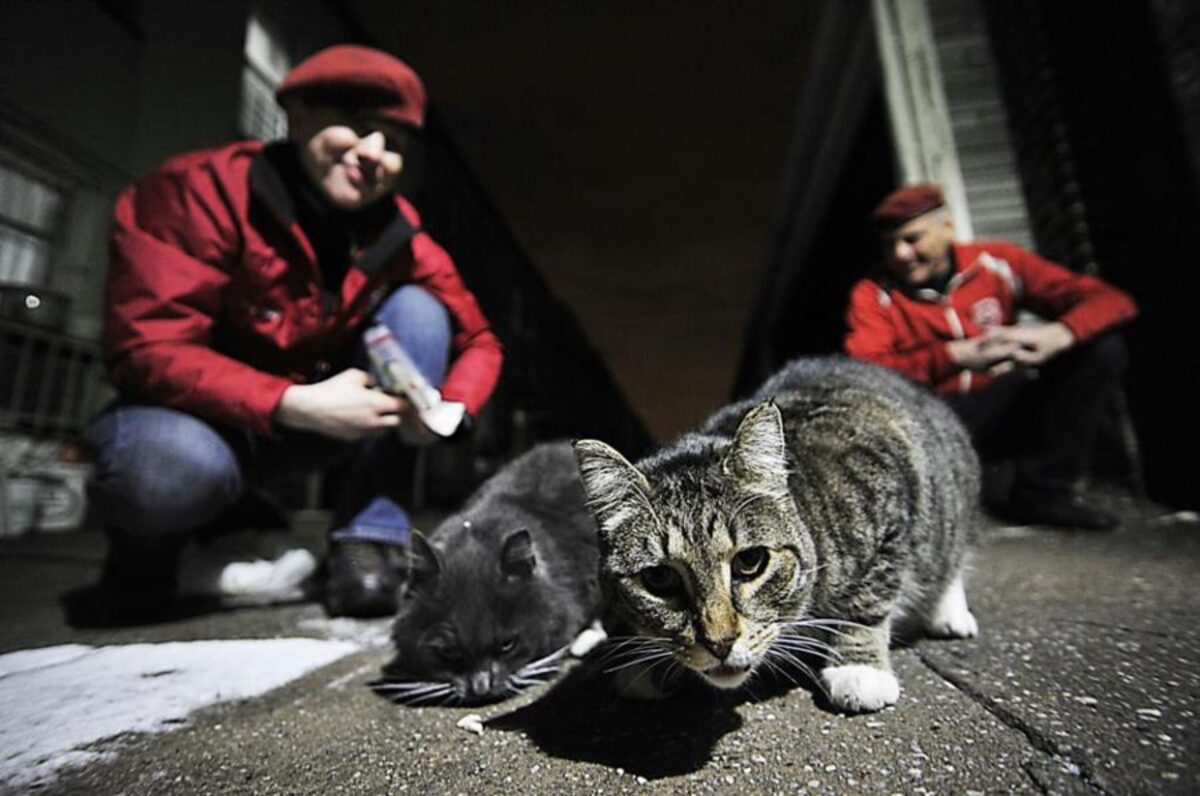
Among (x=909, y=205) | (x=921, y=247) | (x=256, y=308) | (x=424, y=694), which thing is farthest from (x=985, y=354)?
(x=256, y=308)

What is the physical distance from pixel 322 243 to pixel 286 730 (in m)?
1.30

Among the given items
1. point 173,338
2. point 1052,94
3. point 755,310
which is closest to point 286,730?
point 173,338

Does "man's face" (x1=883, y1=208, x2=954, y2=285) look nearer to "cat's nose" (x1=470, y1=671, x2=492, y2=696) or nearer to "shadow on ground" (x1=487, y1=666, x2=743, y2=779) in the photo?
"shadow on ground" (x1=487, y1=666, x2=743, y2=779)

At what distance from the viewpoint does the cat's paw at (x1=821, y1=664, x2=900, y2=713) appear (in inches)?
40.8

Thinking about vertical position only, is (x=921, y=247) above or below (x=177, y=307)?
above

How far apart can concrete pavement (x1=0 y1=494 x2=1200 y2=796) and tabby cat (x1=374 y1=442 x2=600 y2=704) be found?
0.23 feet

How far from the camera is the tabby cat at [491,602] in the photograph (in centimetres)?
131

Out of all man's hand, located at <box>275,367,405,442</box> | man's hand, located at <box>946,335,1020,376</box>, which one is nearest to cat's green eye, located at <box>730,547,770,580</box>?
man's hand, located at <box>275,367,405,442</box>

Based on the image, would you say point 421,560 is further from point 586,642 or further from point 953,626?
point 953,626

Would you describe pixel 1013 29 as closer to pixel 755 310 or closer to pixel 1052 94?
pixel 1052 94

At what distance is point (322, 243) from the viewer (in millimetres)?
1749

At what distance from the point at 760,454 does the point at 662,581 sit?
0.32m

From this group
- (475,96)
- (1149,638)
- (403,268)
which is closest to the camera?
(1149,638)

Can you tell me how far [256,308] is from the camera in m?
1.70
